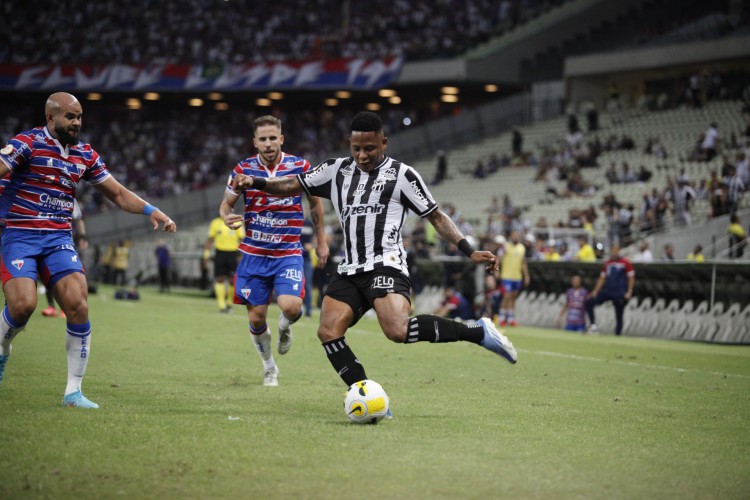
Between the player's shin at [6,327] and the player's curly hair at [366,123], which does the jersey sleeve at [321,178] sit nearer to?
the player's curly hair at [366,123]

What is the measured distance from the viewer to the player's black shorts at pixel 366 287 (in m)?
7.69

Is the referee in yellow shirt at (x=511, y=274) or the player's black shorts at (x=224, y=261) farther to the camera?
the referee in yellow shirt at (x=511, y=274)

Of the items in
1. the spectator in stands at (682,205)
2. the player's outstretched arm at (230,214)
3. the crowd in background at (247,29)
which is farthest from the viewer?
the crowd in background at (247,29)

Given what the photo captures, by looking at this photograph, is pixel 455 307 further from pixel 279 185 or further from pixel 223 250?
pixel 279 185

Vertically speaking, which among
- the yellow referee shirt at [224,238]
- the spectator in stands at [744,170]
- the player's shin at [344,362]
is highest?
the spectator in stands at [744,170]

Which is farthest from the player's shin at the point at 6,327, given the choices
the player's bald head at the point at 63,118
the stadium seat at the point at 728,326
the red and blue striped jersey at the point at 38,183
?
the stadium seat at the point at 728,326

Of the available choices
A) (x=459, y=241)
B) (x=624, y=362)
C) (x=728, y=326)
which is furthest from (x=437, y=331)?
(x=728, y=326)

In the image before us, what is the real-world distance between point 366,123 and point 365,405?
2.16 metres

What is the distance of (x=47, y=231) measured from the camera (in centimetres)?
796

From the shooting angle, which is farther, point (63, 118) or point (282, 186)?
point (282, 186)

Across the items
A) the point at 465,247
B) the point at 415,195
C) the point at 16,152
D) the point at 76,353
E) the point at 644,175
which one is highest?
the point at 644,175

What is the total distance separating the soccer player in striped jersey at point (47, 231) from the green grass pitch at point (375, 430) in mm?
620

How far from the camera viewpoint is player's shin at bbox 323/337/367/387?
7.57 m

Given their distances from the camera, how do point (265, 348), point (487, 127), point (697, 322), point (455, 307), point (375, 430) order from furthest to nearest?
point (487, 127) < point (455, 307) < point (697, 322) < point (265, 348) < point (375, 430)
